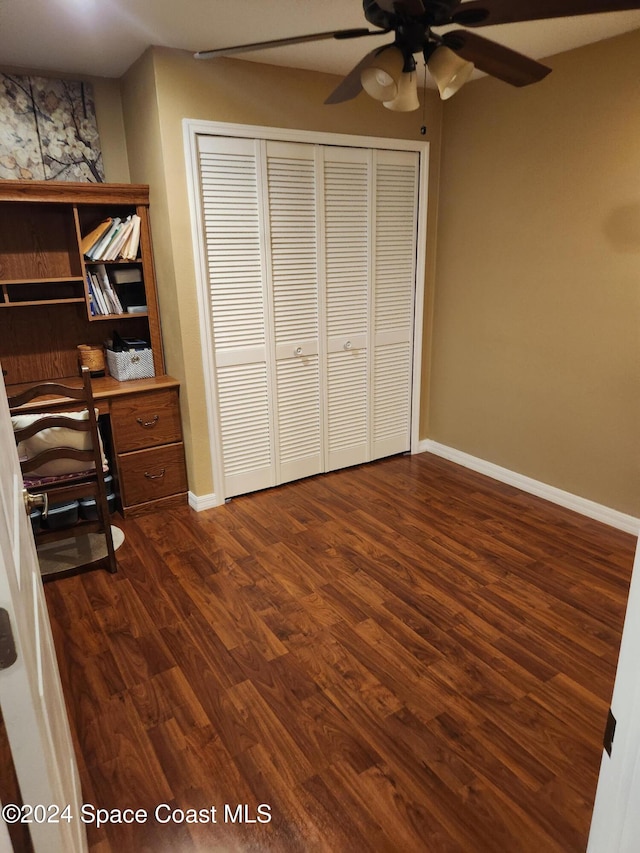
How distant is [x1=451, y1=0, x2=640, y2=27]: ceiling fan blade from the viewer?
1.37m

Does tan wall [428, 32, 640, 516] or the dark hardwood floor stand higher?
tan wall [428, 32, 640, 516]

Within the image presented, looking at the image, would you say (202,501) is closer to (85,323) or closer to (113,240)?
(85,323)

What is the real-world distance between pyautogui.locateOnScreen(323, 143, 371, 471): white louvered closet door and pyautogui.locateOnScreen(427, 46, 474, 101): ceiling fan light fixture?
5.27ft

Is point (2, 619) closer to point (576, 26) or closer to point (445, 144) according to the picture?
point (576, 26)

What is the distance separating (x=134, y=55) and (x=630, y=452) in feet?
10.7

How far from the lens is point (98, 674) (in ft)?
6.53

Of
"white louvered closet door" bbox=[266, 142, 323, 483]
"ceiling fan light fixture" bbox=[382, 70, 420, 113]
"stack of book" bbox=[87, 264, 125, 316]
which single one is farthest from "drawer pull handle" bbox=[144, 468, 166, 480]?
"ceiling fan light fixture" bbox=[382, 70, 420, 113]

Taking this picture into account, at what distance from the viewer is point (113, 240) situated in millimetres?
2982

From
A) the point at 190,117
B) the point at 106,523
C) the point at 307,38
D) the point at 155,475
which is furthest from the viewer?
the point at 155,475

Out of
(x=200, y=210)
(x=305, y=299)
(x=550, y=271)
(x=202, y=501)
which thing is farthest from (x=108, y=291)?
(x=550, y=271)

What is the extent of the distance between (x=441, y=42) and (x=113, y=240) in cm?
203

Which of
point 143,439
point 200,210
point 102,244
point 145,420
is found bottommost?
point 143,439

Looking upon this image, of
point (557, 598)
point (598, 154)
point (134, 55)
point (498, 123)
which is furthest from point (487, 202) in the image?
point (557, 598)

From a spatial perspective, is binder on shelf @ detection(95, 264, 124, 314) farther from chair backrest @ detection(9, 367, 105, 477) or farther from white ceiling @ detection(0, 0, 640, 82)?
white ceiling @ detection(0, 0, 640, 82)
